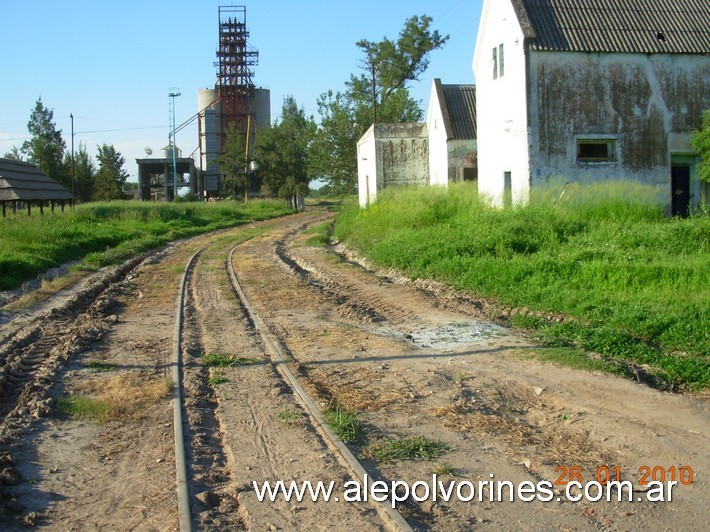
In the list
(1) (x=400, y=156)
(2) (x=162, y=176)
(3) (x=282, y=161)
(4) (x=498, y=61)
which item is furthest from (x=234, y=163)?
(4) (x=498, y=61)

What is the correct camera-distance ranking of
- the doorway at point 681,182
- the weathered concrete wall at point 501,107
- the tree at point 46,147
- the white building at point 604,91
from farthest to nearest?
the tree at point 46,147 → the doorway at point 681,182 → the weathered concrete wall at point 501,107 → the white building at point 604,91

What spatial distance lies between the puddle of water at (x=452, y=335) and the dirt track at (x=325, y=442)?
4 centimetres

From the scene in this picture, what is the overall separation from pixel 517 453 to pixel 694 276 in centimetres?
745

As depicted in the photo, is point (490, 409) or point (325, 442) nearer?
point (325, 442)

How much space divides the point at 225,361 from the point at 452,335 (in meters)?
3.33

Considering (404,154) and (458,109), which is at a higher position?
(458,109)

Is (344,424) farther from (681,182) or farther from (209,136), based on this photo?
(209,136)

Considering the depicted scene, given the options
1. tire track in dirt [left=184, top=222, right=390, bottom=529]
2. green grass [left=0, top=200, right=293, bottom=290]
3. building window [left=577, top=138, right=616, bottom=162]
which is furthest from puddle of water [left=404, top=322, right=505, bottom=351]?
building window [left=577, top=138, right=616, bottom=162]

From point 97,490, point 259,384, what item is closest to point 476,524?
point 97,490

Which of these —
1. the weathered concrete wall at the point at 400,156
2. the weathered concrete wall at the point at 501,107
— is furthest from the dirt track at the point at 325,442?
the weathered concrete wall at the point at 400,156

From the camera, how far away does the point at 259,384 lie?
8336 millimetres

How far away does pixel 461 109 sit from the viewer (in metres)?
32.7

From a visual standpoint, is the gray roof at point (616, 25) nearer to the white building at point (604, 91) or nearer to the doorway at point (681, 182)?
the white building at point (604, 91)

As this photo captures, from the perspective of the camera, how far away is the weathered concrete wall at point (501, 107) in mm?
21516
